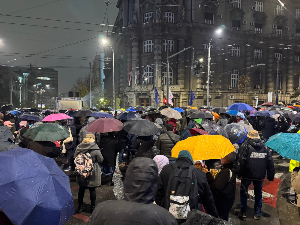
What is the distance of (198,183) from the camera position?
3.41 metres

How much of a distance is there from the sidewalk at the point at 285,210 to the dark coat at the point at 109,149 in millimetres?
4413

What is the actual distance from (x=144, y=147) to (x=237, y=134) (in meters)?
2.78

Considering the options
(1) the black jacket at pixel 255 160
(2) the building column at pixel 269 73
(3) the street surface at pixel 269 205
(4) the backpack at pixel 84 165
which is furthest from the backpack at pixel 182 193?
(2) the building column at pixel 269 73

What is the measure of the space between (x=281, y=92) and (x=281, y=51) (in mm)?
7773

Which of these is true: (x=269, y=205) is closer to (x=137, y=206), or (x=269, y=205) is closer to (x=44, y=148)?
(x=137, y=206)

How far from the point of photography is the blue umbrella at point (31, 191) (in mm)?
2051

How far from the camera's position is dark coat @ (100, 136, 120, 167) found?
693cm

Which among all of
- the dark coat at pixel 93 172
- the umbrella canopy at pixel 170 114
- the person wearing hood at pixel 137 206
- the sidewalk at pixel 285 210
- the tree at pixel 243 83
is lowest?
the sidewalk at pixel 285 210

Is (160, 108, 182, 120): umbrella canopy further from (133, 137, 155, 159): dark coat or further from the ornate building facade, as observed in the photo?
the ornate building facade

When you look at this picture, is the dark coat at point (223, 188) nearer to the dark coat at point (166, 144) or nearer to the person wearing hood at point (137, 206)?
the person wearing hood at point (137, 206)

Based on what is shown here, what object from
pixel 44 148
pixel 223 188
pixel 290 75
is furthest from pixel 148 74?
pixel 223 188

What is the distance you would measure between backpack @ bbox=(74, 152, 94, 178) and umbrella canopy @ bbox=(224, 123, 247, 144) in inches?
164

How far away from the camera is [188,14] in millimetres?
40125

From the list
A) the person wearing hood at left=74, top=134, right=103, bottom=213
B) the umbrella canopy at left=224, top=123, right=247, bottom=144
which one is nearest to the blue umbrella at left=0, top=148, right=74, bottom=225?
the person wearing hood at left=74, top=134, right=103, bottom=213
